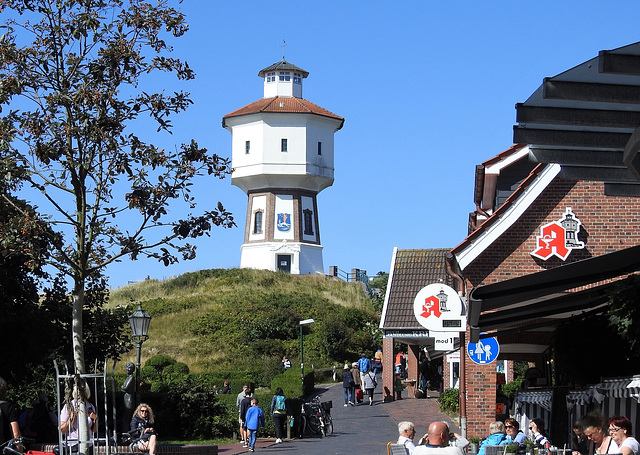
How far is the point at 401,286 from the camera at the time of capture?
39438 millimetres

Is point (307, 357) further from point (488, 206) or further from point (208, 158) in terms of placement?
point (208, 158)

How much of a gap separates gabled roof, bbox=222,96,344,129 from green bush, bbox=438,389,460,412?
163 ft

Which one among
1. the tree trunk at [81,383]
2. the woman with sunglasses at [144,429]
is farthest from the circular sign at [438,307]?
the tree trunk at [81,383]

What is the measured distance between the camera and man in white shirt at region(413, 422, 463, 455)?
9078 millimetres

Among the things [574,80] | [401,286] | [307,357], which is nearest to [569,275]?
[574,80]

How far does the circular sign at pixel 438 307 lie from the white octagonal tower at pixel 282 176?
197 ft

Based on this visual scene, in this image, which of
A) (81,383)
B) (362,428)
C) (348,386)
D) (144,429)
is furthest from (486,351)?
(348,386)

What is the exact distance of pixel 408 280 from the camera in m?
39.7

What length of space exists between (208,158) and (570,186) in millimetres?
9448

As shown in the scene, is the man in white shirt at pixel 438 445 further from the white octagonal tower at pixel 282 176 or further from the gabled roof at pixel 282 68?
the gabled roof at pixel 282 68

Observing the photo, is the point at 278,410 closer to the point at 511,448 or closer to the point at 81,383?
the point at 81,383

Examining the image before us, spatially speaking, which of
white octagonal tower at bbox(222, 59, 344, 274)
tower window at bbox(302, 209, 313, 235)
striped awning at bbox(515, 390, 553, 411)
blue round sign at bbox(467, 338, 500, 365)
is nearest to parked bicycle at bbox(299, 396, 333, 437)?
blue round sign at bbox(467, 338, 500, 365)

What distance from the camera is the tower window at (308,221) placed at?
81.2 meters

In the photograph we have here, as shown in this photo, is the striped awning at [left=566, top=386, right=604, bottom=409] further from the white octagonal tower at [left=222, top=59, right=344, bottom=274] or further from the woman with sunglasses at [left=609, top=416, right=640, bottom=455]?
the white octagonal tower at [left=222, top=59, right=344, bottom=274]
